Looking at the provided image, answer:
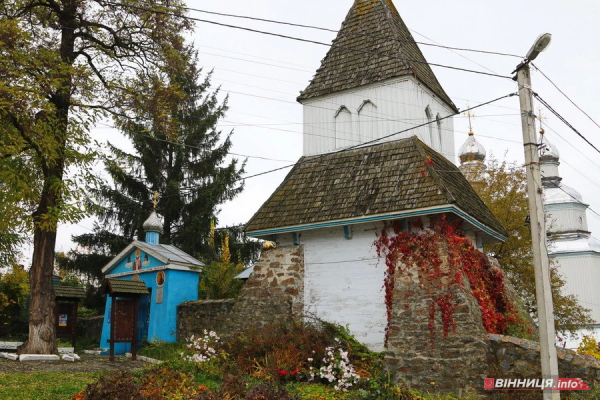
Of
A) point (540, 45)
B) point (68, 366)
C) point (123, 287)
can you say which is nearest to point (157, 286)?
point (123, 287)

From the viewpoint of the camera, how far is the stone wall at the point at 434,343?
983 centimetres

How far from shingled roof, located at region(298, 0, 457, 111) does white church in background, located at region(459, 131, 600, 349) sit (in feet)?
58.1

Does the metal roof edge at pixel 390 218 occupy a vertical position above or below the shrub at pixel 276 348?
above

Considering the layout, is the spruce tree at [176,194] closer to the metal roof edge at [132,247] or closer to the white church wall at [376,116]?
the metal roof edge at [132,247]

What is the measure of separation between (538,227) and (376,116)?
6.57 meters

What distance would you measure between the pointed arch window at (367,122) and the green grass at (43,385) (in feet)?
27.7

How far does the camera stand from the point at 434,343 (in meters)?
10.2

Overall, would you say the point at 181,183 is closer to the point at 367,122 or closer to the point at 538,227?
the point at 367,122

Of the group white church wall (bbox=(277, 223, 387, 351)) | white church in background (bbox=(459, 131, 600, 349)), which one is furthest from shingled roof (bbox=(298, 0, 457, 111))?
white church in background (bbox=(459, 131, 600, 349))

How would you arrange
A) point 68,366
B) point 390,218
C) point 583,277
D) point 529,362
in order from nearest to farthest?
point 529,362 → point 390,218 → point 68,366 → point 583,277

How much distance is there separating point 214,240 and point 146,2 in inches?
533

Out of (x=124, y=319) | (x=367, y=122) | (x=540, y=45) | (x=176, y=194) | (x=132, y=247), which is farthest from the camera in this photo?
(x=176, y=194)

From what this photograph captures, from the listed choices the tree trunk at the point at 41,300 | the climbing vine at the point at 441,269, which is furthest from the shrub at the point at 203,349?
the climbing vine at the point at 441,269

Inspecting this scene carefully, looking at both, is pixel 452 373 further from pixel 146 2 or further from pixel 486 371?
pixel 146 2
